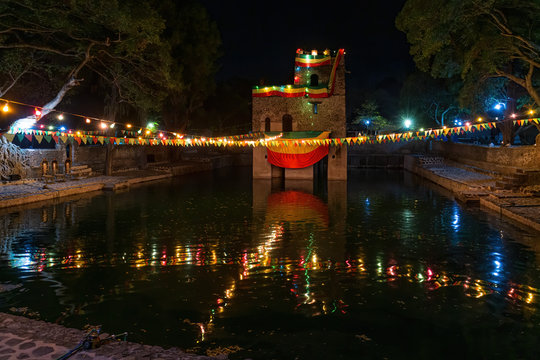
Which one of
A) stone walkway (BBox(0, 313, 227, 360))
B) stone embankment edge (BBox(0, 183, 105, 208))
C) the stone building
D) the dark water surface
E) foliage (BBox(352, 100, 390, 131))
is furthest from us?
foliage (BBox(352, 100, 390, 131))

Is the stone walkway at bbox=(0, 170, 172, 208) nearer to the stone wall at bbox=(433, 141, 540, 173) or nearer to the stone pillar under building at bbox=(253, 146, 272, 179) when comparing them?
the stone pillar under building at bbox=(253, 146, 272, 179)

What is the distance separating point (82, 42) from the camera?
22.2 m

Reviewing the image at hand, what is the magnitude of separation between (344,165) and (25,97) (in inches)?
877

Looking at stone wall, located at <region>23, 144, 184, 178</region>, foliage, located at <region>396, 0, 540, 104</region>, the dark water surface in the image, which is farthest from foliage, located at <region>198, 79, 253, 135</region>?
the dark water surface

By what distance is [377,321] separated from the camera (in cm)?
759

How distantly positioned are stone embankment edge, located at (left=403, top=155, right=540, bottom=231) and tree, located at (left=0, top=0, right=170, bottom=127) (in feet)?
59.8

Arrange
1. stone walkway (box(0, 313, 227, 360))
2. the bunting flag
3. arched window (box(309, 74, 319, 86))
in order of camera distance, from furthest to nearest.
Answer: arched window (box(309, 74, 319, 86)), the bunting flag, stone walkway (box(0, 313, 227, 360))

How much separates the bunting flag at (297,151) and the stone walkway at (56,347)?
25.4 metres

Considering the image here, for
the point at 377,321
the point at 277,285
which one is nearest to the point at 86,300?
the point at 277,285

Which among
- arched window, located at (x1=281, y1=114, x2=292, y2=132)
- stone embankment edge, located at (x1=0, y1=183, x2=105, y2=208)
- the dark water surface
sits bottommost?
the dark water surface

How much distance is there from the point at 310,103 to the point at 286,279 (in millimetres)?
24261

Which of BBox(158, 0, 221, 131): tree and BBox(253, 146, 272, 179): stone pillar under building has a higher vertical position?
BBox(158, 0, 221, 131): tree

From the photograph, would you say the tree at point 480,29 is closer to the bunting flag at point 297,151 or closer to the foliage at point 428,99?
the bunting flag at point 297,151

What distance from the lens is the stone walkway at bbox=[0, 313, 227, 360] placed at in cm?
565
